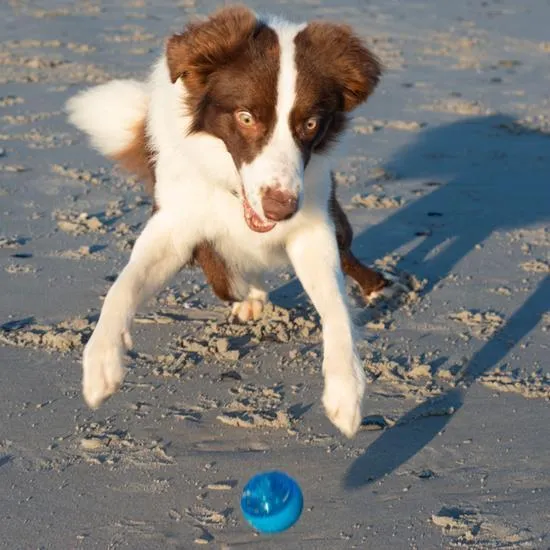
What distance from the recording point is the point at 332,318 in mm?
4172

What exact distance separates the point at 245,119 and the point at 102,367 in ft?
3.36

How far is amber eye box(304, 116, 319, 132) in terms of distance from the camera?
13.8 ft

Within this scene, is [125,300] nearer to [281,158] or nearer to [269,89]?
[281,158]

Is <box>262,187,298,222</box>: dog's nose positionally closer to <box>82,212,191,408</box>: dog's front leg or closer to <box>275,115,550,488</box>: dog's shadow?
<box>82,212,191,408</box>: dog's front leg

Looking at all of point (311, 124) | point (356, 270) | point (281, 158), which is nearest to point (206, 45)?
point (311, 124)

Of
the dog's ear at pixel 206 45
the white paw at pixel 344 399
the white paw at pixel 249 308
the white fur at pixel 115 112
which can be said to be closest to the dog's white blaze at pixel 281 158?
the dog's ear at pixel 206 45

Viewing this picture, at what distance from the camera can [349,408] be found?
12.2 ft

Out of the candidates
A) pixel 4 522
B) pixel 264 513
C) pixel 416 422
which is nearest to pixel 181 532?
pixel 264 513

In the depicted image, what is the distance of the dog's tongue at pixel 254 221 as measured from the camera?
4.35 meters

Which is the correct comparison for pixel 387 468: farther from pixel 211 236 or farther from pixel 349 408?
pixel 211 236

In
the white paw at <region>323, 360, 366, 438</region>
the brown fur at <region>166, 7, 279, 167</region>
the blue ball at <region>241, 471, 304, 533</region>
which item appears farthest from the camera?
the brown fur at <region>166, 7, 279, 167</region>

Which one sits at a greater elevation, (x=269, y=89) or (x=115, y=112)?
(x=269, y=89)

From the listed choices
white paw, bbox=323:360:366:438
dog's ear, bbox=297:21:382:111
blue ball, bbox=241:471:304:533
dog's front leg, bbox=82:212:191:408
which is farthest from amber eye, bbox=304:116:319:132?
blue ball, bbox=241:471:304:533

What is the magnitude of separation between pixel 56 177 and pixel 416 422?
345 centimetres
